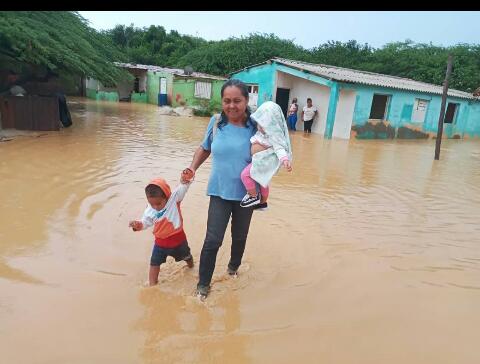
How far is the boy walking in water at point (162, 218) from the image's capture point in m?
3.02

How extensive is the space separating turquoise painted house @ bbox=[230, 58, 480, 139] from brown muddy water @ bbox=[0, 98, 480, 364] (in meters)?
8.57

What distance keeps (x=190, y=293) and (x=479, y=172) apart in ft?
30.4

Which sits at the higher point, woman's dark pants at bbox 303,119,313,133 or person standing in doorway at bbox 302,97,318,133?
person standing in doorway at bbox 302,97,318,133

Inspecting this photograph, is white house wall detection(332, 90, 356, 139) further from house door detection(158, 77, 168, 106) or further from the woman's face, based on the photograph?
house door detection(158, 77, 168, 106)

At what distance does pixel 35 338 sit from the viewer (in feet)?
8.28

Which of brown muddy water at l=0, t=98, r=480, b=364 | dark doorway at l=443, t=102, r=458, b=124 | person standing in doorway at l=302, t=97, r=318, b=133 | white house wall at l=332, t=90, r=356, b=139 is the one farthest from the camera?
dark doorway at l=443, t=102, r=458, b=124

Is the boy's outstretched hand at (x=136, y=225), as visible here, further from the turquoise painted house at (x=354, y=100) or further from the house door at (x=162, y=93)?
the house door at (x=162, y=93)

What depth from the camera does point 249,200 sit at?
292 cm

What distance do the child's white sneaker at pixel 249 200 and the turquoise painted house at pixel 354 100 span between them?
40.6 ft

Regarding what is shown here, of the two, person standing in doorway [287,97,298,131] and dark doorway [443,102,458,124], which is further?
dark doorway [443,102,458,124]

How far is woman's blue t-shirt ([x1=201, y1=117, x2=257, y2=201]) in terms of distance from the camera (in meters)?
2.85

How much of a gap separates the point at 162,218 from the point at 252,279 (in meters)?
0.97

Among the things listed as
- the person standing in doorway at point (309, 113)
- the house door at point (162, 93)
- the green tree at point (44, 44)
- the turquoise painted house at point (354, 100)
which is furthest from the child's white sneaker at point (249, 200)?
the house door at point (162, 93)

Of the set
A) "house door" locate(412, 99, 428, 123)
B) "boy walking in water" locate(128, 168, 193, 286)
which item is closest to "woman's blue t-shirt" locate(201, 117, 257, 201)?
"boy walking in water" locate(128, 168, 193, 286)
